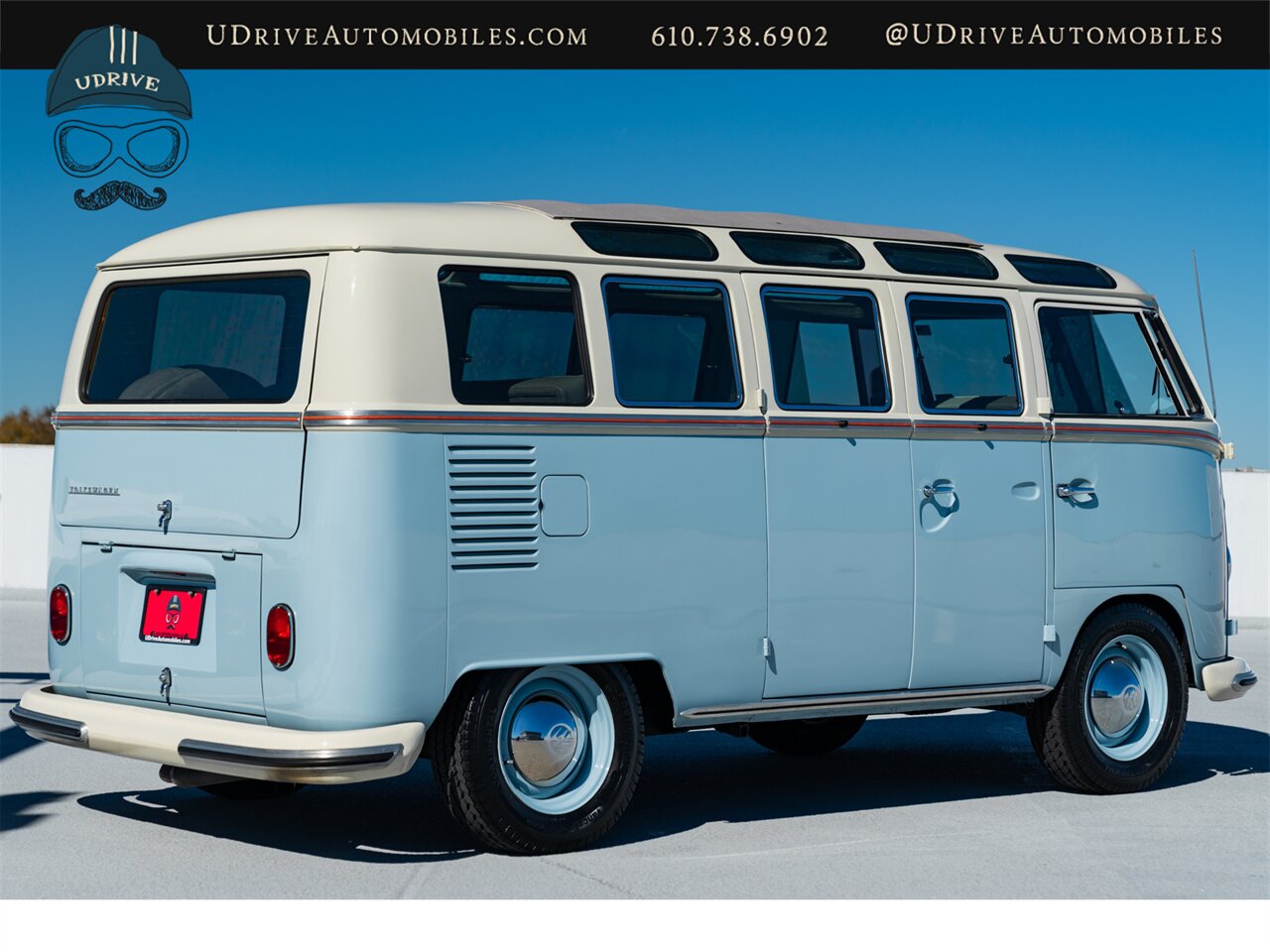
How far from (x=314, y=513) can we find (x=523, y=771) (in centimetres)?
137

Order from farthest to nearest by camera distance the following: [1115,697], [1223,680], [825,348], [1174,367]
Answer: [1174,367] < [1223,680] < [1115,697] < [825,348]

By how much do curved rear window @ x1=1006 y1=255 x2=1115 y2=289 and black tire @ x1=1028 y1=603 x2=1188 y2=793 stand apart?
1710 millimetres

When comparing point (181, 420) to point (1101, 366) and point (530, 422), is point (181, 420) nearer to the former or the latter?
point (530, 422)

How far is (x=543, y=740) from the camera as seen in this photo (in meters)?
7.28

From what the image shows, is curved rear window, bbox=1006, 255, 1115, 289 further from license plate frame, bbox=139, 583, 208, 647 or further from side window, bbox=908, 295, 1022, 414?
license plate frame, bbox=139, 583, 208, 647

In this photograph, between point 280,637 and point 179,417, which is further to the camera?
point 179,417

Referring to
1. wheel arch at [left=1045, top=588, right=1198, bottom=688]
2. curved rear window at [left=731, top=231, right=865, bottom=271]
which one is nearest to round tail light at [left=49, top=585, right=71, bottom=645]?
curved rear window at [left=731, top=231, right=865, bottom=271]

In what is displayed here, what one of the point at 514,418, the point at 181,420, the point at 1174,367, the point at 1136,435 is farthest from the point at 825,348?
the point at 181,420

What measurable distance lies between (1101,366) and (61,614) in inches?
209

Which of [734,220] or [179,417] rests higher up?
[734,220]

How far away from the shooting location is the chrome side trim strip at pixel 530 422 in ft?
22.3

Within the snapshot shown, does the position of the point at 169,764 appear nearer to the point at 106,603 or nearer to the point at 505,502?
the point at 106,603

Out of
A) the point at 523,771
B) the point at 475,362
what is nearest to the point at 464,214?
the point at 475,362

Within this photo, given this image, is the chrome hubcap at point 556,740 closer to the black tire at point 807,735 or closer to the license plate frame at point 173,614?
the license plate frame at point 173,614
